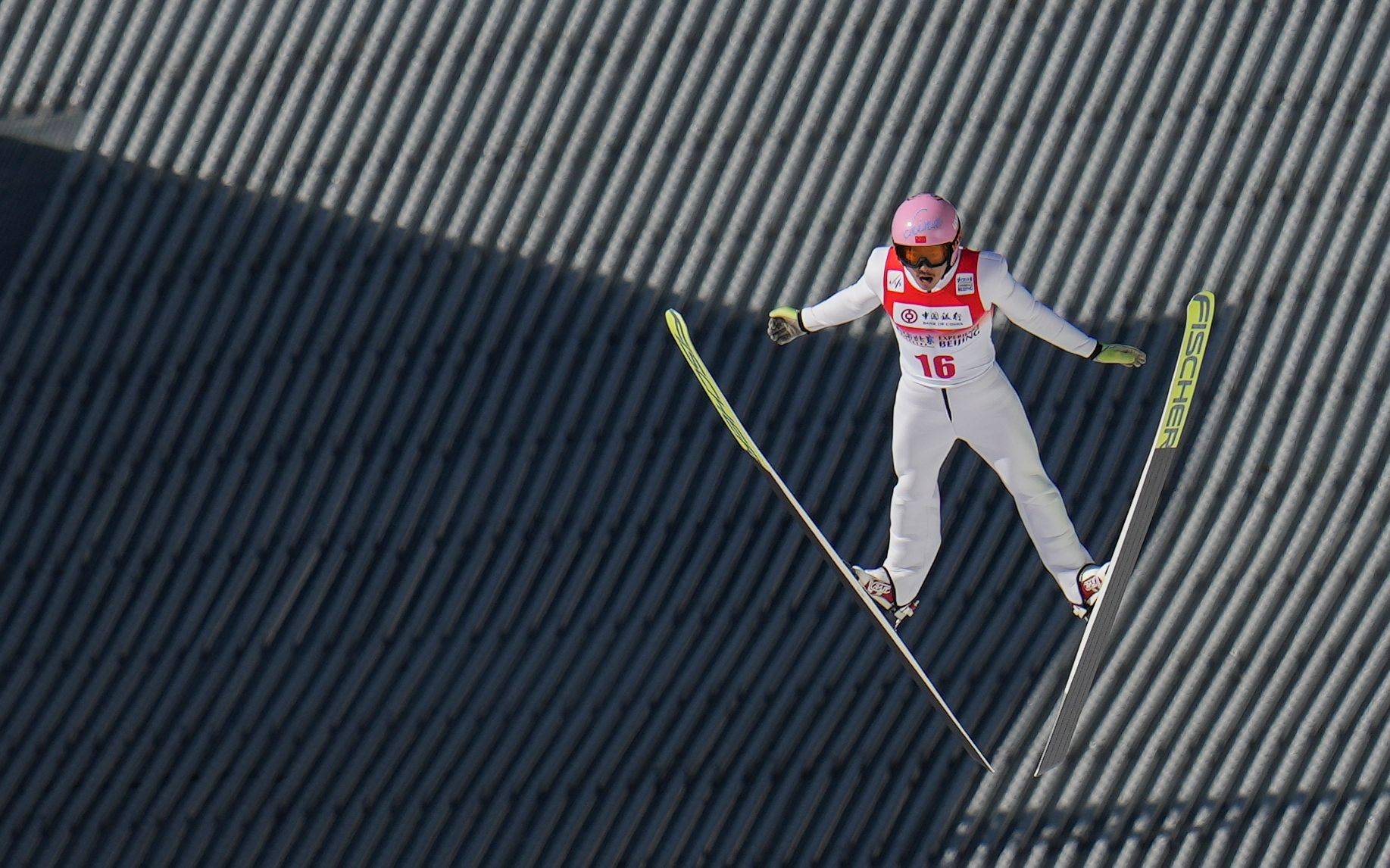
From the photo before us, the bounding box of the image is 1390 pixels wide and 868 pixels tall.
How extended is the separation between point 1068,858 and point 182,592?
12.3 feet

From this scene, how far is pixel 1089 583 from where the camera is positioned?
657cm

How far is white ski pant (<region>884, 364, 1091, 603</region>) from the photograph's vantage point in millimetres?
6016

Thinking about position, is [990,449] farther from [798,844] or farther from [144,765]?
[144,765]

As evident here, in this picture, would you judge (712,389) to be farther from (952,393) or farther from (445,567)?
(445,567)

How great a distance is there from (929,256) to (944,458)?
1.24 m

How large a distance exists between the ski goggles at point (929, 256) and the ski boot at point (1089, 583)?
66.2 inches

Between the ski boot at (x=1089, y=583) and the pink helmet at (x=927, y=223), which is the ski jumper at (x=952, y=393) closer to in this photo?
the ski boot at (x=1089, y=583)

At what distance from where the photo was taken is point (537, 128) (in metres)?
7.38

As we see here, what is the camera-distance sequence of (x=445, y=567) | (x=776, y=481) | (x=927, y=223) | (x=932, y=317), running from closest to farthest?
(x=927, y=223)
(x=932, y=317)
(x=776, y=481)
(x=445, y=567)

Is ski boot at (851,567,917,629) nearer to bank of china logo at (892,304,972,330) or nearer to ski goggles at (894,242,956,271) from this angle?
bank of china logo at (892,304,972,330)

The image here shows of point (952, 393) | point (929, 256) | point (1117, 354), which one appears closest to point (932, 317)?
point (929, 256)

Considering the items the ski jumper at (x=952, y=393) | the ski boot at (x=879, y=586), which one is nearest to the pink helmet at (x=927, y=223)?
the ski jumper at (x=952, y=393)

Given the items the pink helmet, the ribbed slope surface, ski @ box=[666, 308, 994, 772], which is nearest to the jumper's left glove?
the pink helmet

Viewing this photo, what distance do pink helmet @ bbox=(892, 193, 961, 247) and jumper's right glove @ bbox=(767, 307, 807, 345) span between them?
83cm
